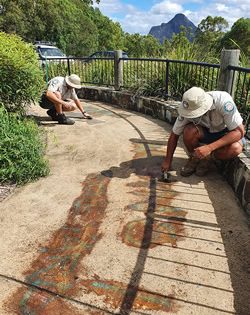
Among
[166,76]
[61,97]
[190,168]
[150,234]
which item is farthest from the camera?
[166,76]

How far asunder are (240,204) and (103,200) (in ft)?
4.80

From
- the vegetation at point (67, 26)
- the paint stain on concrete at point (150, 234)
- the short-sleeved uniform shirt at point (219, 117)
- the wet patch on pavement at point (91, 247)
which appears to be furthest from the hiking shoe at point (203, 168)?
the vegetation at point (67, 26)

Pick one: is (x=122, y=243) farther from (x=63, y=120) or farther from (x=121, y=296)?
(x=63, y=120)

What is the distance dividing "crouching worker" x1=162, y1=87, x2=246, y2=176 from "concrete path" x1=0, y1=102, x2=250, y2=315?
35 centimetres

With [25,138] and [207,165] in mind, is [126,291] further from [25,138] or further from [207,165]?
[25,138]

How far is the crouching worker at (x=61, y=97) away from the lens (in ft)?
19.3

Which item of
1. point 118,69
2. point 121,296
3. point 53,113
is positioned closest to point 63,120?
point 53,113

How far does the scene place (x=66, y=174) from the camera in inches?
155

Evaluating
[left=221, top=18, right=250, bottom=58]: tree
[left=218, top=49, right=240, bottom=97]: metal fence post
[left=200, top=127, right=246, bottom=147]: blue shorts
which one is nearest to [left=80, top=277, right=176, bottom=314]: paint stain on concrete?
[left=200, top=127, right=246, bottom=147]: blue shorts

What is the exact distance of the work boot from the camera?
3.85 m

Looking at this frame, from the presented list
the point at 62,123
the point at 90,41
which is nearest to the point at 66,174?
the point at 62,123

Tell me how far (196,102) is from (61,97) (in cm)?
356

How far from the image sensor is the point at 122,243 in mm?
2645

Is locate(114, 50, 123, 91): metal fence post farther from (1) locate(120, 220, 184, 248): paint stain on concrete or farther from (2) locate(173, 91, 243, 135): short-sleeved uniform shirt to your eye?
(1) locate(120, 220, 184, 248): paint stain on concrete
